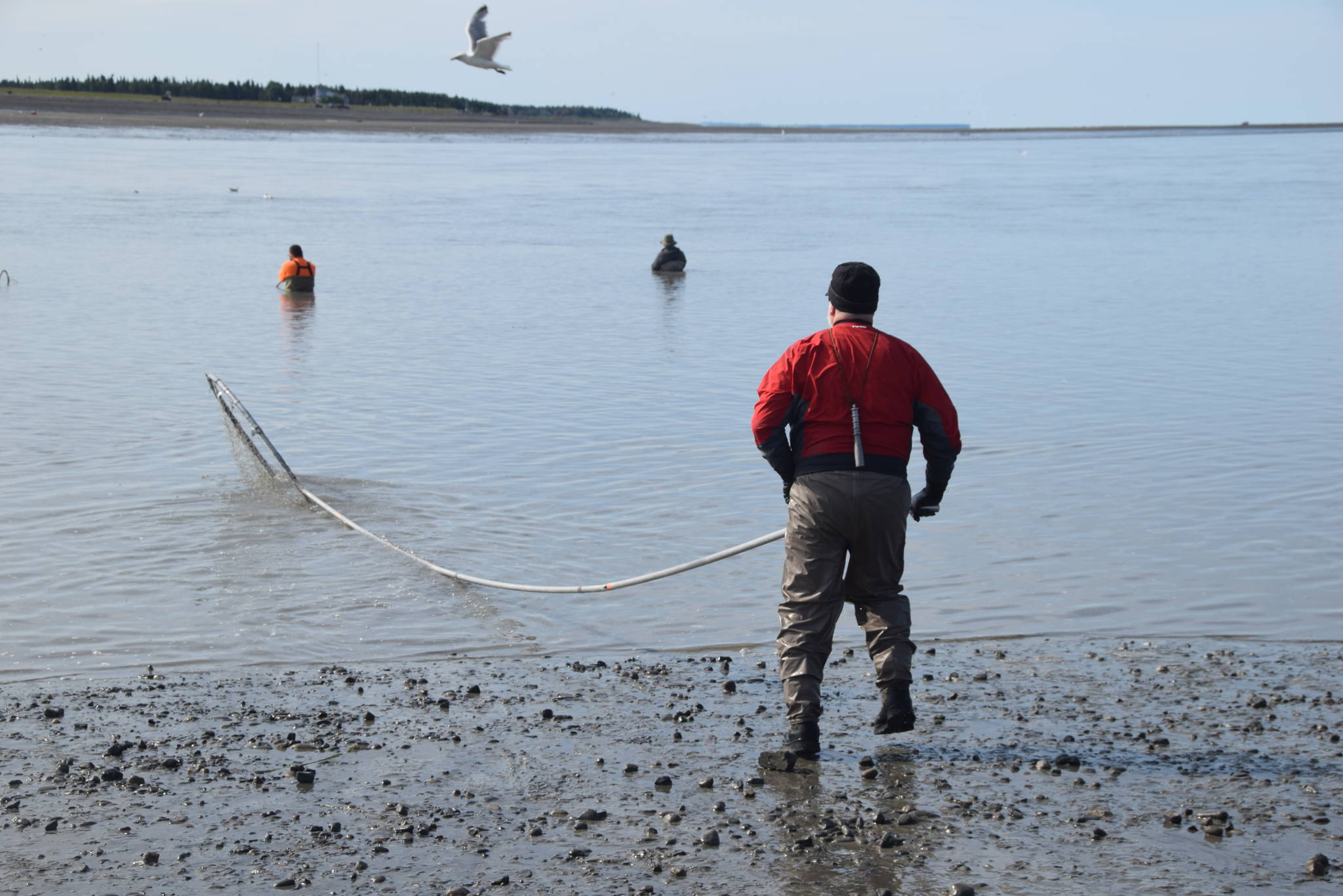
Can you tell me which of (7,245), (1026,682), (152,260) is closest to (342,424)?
(1026,682)

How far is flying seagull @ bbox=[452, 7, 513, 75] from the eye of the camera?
15242 millimetres

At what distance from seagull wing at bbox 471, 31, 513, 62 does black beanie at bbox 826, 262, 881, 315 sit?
1085 cm

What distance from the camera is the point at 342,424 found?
13.2 metres

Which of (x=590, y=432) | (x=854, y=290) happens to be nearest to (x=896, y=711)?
(x=854, y=290)

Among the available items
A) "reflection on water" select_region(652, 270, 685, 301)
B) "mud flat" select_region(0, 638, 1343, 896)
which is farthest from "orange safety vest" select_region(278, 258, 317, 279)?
"mud flat" select_region(0, 638, 1343, 896)

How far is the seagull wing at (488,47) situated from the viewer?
15.5 meters

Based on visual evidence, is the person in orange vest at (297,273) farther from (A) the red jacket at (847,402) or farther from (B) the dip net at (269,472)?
(A) the red jacket at (847,402)

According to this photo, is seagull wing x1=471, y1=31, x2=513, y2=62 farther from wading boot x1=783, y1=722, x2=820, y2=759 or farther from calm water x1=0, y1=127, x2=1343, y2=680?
wading boot x1=783, y1=722, x2=820, y2=759

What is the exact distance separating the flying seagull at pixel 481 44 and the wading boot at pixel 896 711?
36.9ft

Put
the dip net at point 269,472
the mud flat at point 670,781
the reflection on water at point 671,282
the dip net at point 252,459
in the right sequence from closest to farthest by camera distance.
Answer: the mud flat at point 670,781 → the dip net at point 269,472 → the dip net at point 252,459 → the reflection on water at point 671,282

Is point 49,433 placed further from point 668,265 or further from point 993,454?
point 668,265

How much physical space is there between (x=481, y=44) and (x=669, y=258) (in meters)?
10.7

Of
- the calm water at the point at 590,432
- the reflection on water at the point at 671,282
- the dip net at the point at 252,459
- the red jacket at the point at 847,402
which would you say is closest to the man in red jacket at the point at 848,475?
the red jacket at the point at 847,402

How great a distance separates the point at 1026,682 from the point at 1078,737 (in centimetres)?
71
